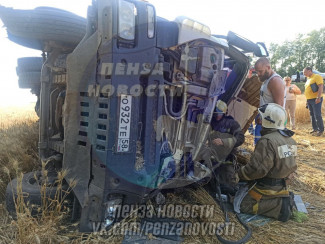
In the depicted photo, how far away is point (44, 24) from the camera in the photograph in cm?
250

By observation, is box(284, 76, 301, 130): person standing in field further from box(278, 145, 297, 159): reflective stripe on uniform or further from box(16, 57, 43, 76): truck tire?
box(16, 57, 43, 76): truck tire

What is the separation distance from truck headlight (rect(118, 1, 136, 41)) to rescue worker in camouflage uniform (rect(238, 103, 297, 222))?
169cm

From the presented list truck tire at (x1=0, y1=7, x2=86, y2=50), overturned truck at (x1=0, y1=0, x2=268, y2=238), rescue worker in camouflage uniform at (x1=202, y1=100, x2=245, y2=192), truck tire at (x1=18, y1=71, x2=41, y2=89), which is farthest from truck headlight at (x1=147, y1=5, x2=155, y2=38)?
truck tire at (x1=18, y1=71, x2=41, y2=89)

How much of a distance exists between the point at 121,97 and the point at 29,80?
4.81 ft

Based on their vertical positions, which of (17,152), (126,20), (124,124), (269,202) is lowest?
(269,202)

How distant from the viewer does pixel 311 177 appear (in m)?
4.23

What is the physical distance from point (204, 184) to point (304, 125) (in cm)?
955

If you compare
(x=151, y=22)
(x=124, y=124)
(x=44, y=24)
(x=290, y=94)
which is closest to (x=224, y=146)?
(x=124, y=124)

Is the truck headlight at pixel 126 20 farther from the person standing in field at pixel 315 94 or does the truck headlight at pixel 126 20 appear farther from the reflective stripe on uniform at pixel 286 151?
the person standing in field at pixel 315 94

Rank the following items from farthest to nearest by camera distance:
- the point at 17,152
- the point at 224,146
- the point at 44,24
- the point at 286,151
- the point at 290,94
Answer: the point at 290,94, the point at 224,146, the point at 17,152, the point at 286,151, the point at 44,24

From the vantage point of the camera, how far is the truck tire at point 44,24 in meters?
2.49

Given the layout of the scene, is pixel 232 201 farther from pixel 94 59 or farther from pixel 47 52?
pixel 47 52

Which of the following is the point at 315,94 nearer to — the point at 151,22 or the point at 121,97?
the point at 151,22

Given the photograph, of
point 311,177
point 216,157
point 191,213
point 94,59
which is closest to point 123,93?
point 94,59
